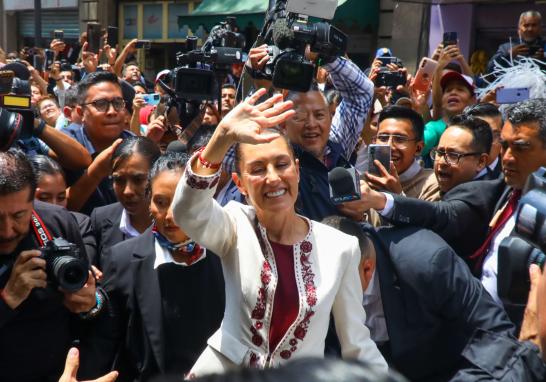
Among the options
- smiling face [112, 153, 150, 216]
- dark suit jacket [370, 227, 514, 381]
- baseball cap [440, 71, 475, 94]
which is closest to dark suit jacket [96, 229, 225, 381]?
dark suit jacket [370, 227, 514, 381]

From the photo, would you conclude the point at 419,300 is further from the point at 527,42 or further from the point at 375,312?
the point at 527,42

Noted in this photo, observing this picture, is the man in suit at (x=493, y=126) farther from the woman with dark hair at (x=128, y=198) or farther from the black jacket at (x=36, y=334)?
the black jacket at (x=36, y=334)

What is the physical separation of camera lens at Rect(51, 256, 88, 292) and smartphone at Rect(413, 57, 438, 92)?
147 inches

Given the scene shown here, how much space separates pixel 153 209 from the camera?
10.0 feet

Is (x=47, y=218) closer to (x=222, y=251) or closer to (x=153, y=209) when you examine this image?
(x=153, y=209)

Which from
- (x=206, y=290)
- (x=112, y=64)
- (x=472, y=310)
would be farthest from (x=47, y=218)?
(x=112, y=64)

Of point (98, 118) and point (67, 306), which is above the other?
point (98, 118)

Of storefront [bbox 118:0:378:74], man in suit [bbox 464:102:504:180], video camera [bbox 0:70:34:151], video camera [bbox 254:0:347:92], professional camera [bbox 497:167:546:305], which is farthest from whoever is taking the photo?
storefront [bbox 118:0:378:74]

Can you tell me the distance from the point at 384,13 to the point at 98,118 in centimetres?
721

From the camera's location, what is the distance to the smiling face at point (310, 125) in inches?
138

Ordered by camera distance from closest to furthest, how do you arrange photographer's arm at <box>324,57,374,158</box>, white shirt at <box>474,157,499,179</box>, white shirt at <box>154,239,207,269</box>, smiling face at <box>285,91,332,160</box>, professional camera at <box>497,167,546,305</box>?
professional camera at <box>497,167,546,305</box>
white shirt at <box>154,239,207,269</box>
smiling face at <box>285,91,332,160</box>
photographer's arm at <box>324,57,374,158</box>
white shirt at <box>474,157,499,179</box>

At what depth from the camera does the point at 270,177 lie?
245 centimetres

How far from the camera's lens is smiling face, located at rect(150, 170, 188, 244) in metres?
2.95

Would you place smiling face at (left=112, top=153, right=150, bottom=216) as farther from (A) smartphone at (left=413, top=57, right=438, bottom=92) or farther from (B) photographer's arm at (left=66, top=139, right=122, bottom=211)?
(A) smartphone at (left=413, top=57, right=438, bottom=92)
